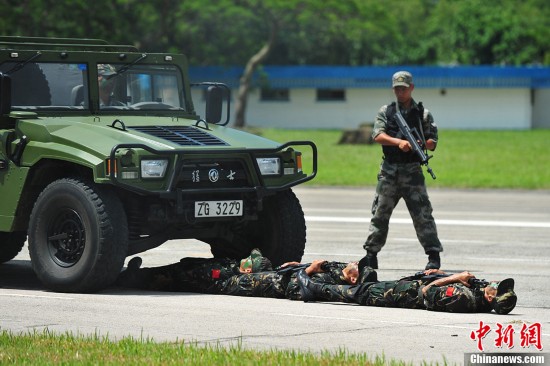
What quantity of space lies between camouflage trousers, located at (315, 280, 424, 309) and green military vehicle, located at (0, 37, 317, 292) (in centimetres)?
141

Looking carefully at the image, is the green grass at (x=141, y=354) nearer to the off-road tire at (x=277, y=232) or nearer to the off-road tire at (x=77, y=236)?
the off-road tire at (x=77, y=236)

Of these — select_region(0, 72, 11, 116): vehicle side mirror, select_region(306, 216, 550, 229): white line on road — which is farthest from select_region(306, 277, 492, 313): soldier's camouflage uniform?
select_region(306, 216, 550, 229): white line on road

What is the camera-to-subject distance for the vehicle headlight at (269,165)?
11.5 metres

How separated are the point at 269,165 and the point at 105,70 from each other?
210 centimetres

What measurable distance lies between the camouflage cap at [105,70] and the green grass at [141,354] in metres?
4.60

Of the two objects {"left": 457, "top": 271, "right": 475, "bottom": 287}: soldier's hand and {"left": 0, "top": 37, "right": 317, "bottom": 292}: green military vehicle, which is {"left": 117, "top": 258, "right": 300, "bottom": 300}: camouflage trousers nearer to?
{"left": 0, "top": 37, "right": 317, "bottom": 292}: green military vehicle

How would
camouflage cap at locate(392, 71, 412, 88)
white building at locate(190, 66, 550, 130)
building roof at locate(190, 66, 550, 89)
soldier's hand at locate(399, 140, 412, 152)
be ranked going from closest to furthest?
1. soldier's hand at locate(399, 140, 412, 152)
2. camouflage cap at locate(392, 71, 412, 88)
3. building roof at locate(190, 66, 550, 89)
4. white building at locate(190, 66, 550, 130)

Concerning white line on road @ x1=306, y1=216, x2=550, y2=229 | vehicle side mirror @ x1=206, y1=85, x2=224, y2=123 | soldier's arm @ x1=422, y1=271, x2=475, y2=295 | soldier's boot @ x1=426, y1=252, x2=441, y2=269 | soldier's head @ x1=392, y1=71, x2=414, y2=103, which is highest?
soldier's head @ x1=392, y1=71, x2=414, y2=103

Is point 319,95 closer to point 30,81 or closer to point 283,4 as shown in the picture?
point 283,4

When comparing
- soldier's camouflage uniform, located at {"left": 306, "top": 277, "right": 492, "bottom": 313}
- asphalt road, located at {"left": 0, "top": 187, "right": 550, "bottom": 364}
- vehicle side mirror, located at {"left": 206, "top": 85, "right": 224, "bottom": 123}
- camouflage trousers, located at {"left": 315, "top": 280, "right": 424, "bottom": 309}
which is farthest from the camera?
vehicle side mirror, located at {"left": 206, "top": 85, "right": 224, "bottom": 123}

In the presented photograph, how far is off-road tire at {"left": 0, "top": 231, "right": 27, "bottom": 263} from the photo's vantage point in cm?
1330

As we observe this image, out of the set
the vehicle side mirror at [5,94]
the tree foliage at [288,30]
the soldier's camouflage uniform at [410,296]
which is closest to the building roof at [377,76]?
the tree foliage at [288,30]

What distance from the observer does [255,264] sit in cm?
1089

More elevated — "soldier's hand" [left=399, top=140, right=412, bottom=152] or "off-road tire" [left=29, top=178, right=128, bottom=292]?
"soldier's hand" [left=399, top=140, right=412, bottom=152]
